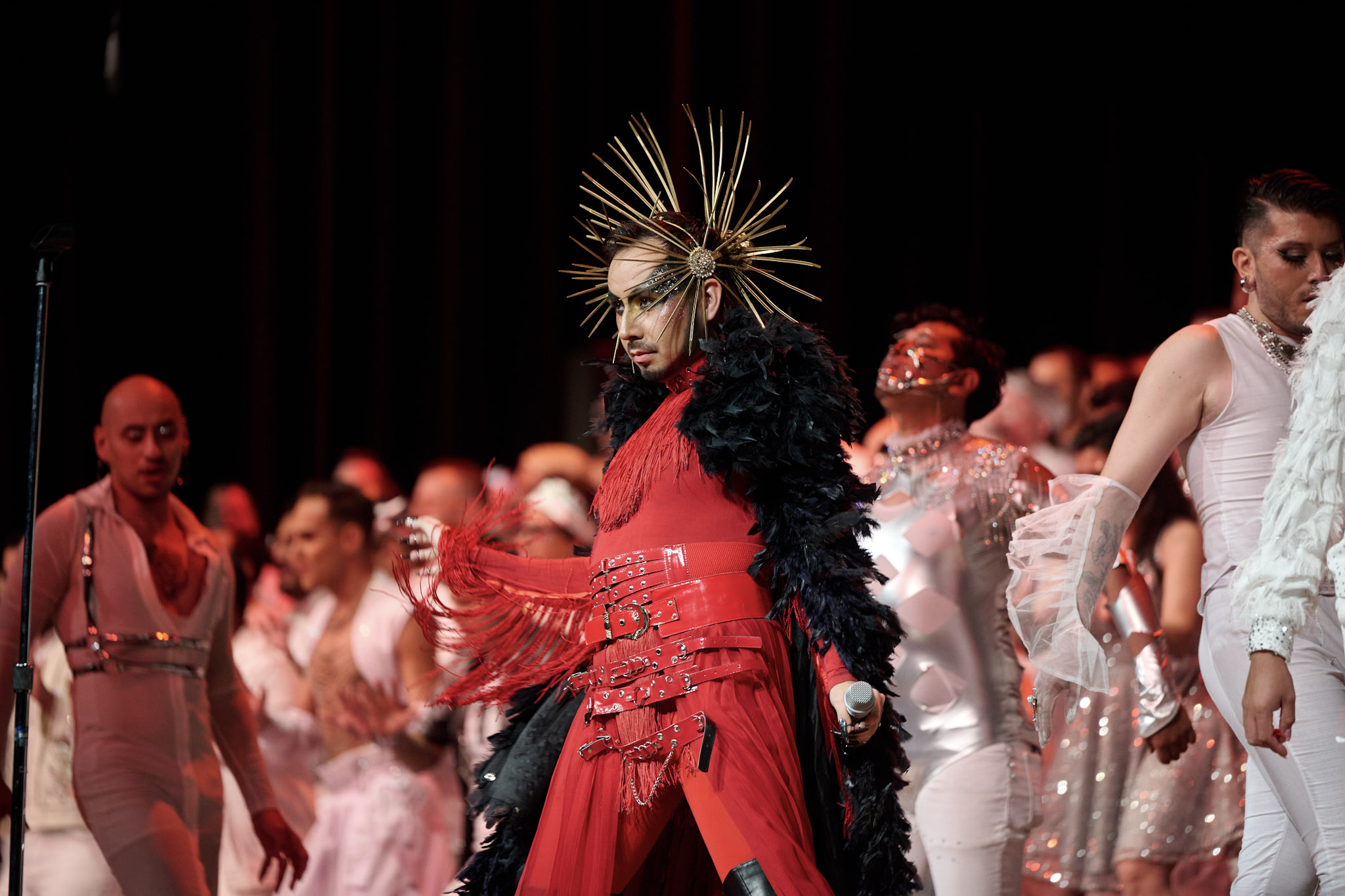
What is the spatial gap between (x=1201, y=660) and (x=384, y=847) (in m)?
3.39

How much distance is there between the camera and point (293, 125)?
9.52 meters

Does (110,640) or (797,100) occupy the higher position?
(797,100)

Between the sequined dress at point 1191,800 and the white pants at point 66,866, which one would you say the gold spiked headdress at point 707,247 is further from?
the white pants at point 66,866

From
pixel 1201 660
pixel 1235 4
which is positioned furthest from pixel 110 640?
pixel 1235 4

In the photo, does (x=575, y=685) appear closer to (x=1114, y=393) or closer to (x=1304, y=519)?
(x=1304, y=519)

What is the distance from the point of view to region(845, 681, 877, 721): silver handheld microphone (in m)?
2.62

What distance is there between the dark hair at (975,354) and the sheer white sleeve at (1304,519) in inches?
80.4

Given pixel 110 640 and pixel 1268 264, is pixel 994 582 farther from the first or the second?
pixel 110 640

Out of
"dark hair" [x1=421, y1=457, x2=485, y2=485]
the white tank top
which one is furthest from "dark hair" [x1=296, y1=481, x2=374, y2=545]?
the white tank top

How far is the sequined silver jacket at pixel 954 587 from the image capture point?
4.15 metres

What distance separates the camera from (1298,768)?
8.57ft

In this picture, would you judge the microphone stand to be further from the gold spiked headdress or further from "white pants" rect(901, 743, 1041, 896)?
"white pants" rect(901, 743, 1041, 896)

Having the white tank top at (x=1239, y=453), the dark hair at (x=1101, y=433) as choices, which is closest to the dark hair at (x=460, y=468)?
the dark hair at (x=1101, y=433)

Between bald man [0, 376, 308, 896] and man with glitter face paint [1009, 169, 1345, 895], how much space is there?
2.51 m
